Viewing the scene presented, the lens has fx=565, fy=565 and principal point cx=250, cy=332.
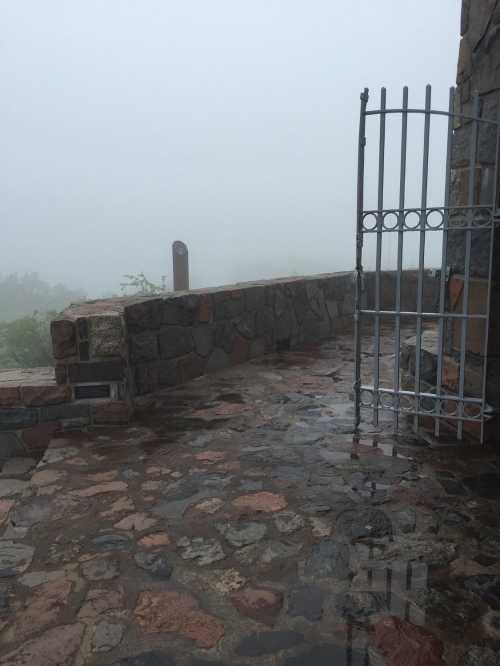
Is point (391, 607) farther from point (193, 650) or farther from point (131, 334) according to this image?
point (131, 334)

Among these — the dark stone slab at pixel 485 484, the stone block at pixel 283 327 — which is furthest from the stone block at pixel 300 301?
the dark stone slab at pixel 485 484

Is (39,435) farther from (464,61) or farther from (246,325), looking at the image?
(464,61)

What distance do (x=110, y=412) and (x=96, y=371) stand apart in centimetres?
27

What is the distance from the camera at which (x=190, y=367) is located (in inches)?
175

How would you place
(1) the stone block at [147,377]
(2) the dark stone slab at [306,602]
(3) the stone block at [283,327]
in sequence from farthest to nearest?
(3) the stone block at [283,327] < (1) the stone block at [147,377] < (2) the dark stone slab at [306,602]

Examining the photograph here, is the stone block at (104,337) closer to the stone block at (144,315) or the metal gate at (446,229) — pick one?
the stone block at (144,315)

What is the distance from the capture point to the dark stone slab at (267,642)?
5.05 feet

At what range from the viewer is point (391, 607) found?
1708mm

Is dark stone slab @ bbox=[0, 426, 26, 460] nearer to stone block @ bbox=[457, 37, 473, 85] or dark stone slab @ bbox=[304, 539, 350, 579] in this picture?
dark stone slab @ bbox=[304, 539, 350, 579]

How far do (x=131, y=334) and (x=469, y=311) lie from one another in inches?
85.5

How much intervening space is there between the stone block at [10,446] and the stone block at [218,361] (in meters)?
1.62

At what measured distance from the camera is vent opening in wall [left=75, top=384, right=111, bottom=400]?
346cm

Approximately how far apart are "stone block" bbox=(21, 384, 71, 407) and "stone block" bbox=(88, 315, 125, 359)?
0.89 ft

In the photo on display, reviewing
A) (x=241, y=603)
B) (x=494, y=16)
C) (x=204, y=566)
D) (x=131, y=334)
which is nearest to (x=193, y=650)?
(x=241, y=603)
